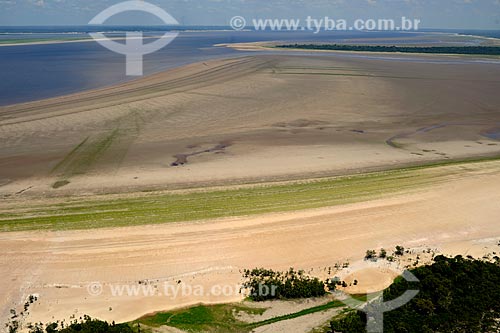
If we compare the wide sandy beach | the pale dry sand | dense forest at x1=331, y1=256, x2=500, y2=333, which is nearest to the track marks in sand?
the wide sandy beach

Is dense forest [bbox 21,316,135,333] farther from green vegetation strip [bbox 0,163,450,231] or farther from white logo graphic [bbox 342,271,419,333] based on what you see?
white logo graphic [bbox 342,271,419,333]

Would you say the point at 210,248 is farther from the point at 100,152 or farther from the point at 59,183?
the point at 100,152

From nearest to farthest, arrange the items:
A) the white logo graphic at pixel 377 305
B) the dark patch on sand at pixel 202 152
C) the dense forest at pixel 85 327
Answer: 1. the dense forest at pixel 85 327
2. the white logo graphic at pixel 377 305
3. the dark patch on sand at pixel 202 152

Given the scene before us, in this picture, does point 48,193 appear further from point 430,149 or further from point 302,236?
point 430,149

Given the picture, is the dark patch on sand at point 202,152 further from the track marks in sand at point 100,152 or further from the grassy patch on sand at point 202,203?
the grassy patch on sand at point 202,203

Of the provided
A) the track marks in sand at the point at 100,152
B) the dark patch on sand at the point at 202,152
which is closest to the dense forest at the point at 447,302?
the dark patch on sand at the point at 202,152
